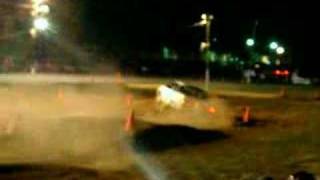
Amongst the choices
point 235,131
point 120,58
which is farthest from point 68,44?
point 235,131

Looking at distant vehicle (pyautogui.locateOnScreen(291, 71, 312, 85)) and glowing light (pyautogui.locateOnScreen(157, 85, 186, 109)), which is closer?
glowing light (pyautogui.locateOnScreen(157, 85, 186, 109))

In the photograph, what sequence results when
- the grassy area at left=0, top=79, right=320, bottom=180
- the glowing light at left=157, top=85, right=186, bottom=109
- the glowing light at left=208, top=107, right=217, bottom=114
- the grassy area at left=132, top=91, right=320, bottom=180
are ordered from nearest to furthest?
1. the grassy area at left=132, top=91, right=320, bottom=180
2. the grassy area at left=0, top=79, right=320, bottom=180
3. the glowing light at left=208, top=107, right=217, bottom=114
4. the glowing light at left=157, top=85, right=186, bottom=109

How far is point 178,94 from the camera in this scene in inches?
1389

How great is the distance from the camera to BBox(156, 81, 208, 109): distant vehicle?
34.7 metres

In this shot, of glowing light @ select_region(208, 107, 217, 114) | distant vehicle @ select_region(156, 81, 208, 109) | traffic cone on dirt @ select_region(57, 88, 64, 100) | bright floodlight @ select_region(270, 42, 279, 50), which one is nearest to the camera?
glowing light @ select_region(208, 107, 217, 114)

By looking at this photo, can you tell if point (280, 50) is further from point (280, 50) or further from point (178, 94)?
point (178, 94)

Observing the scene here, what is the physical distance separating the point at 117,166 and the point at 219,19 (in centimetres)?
10026

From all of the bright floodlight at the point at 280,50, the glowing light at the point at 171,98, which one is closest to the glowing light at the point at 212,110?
the glowing light at the point at 171,98

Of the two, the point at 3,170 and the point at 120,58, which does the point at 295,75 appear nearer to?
the point at 120,58

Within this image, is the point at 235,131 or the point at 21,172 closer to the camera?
the point at 21,172

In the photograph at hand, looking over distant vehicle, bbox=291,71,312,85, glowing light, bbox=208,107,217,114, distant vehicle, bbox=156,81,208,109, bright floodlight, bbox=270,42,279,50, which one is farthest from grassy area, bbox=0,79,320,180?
bright floodlight, bbox=270,42,279,50

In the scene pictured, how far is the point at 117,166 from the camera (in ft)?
59.8

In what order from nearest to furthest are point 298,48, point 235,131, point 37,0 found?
1. point 235,131
2. point 37,0
3. point 298,48

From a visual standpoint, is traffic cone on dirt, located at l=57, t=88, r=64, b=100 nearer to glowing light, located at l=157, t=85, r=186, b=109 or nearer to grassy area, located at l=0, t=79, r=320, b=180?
grassy area, located at l=0, t=79, r=320, b=180
